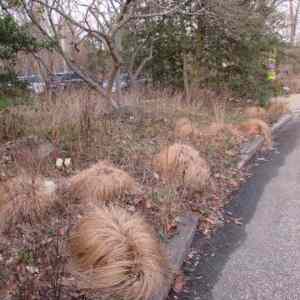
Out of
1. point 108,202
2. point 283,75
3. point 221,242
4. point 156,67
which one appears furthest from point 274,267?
point 283,75

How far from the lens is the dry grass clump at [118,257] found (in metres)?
2.33

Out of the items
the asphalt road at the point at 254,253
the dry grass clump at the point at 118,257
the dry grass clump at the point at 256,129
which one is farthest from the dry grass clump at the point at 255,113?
the dry grass clump at the point at 118,257

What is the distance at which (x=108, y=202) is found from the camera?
134 inches

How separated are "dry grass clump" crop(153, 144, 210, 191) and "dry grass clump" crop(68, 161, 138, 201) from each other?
0.71 metres

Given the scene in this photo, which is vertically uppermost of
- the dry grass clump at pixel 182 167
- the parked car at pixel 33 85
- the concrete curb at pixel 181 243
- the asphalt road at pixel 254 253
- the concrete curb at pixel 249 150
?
the parked car at pixel 33 85

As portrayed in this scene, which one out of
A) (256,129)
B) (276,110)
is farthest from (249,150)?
(276,110)

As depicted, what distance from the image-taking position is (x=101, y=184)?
350 cm

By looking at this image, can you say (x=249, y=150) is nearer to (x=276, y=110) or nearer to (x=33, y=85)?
(x=276, y=110)

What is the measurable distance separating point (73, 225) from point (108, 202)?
599mm

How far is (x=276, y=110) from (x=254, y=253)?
8262 millimetres

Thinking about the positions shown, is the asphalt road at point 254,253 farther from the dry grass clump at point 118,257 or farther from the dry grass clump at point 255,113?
the dry grass clump at point 255,113

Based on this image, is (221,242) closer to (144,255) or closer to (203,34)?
(144,255)

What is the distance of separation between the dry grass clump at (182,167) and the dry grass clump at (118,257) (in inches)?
58.8

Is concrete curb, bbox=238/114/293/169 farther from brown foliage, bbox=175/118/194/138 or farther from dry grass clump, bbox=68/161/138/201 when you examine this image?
dry grass clump, bbox=68/161/138/201
